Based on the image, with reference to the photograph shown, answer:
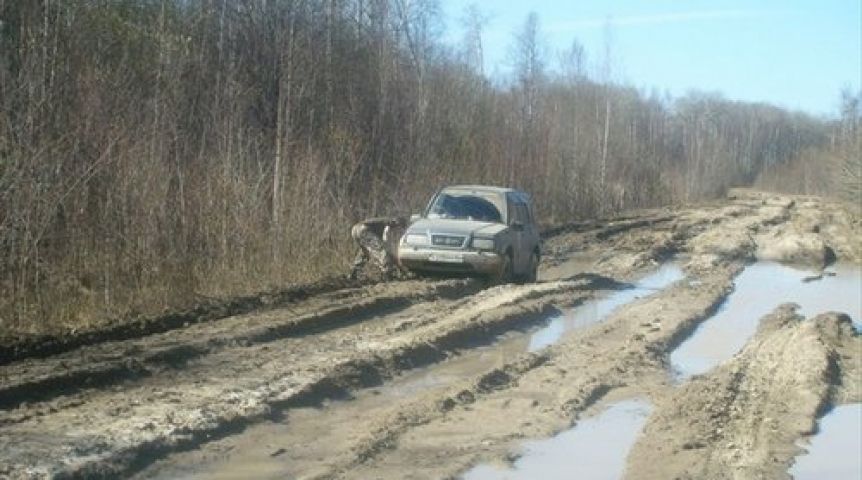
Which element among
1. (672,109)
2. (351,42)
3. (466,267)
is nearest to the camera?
(466,267)

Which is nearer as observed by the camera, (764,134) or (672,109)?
(672,109)

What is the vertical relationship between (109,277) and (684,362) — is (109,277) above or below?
above

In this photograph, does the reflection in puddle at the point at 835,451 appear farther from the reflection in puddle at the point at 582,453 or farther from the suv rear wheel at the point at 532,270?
the suv rear wheel at the point at 532,270

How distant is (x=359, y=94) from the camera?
28875mm

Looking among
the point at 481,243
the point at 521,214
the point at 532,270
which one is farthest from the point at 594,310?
the point at 532,270

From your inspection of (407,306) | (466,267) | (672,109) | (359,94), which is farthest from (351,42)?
(672,109)

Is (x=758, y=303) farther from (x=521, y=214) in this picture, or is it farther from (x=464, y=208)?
(x=464, y=208)

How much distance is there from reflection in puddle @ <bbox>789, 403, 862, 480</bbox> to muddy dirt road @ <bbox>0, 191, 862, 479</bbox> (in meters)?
0.16

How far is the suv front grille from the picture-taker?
59.7 ft

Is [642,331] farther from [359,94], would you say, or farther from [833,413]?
[359,94]

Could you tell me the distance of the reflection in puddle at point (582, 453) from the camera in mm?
7129

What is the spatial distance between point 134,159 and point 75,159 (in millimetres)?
773

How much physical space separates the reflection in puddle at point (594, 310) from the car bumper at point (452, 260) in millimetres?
1849

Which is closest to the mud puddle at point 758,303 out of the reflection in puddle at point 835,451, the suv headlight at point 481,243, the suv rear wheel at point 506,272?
the reflection in puddle at point 835,451
